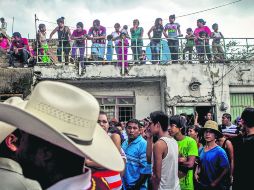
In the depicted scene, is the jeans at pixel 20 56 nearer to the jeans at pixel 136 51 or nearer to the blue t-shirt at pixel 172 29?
the jeans at pixel 136 51

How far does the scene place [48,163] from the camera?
153cm

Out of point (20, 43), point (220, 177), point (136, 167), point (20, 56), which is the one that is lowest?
point (220, 177)

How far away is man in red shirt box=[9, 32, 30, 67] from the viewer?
45.0ft

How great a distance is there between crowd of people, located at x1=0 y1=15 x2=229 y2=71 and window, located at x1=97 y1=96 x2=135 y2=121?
1799 millimetres

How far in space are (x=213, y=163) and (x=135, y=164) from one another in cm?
111

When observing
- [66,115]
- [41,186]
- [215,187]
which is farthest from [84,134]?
[215,187]

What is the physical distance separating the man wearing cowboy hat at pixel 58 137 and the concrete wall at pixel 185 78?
537 inches

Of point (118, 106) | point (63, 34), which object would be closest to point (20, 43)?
point (63, 34)

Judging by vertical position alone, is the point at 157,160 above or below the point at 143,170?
above

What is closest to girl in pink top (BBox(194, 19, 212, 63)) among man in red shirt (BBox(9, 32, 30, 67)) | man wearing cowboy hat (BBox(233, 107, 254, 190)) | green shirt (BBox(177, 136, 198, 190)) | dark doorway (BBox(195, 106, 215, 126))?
dark doorway (BBox(195, 106, 215, 126))

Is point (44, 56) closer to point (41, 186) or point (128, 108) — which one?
point (128, 108)

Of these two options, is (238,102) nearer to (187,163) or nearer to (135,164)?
(187,163)

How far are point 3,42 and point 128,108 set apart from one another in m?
5.85

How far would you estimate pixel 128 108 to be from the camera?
54.0ft
